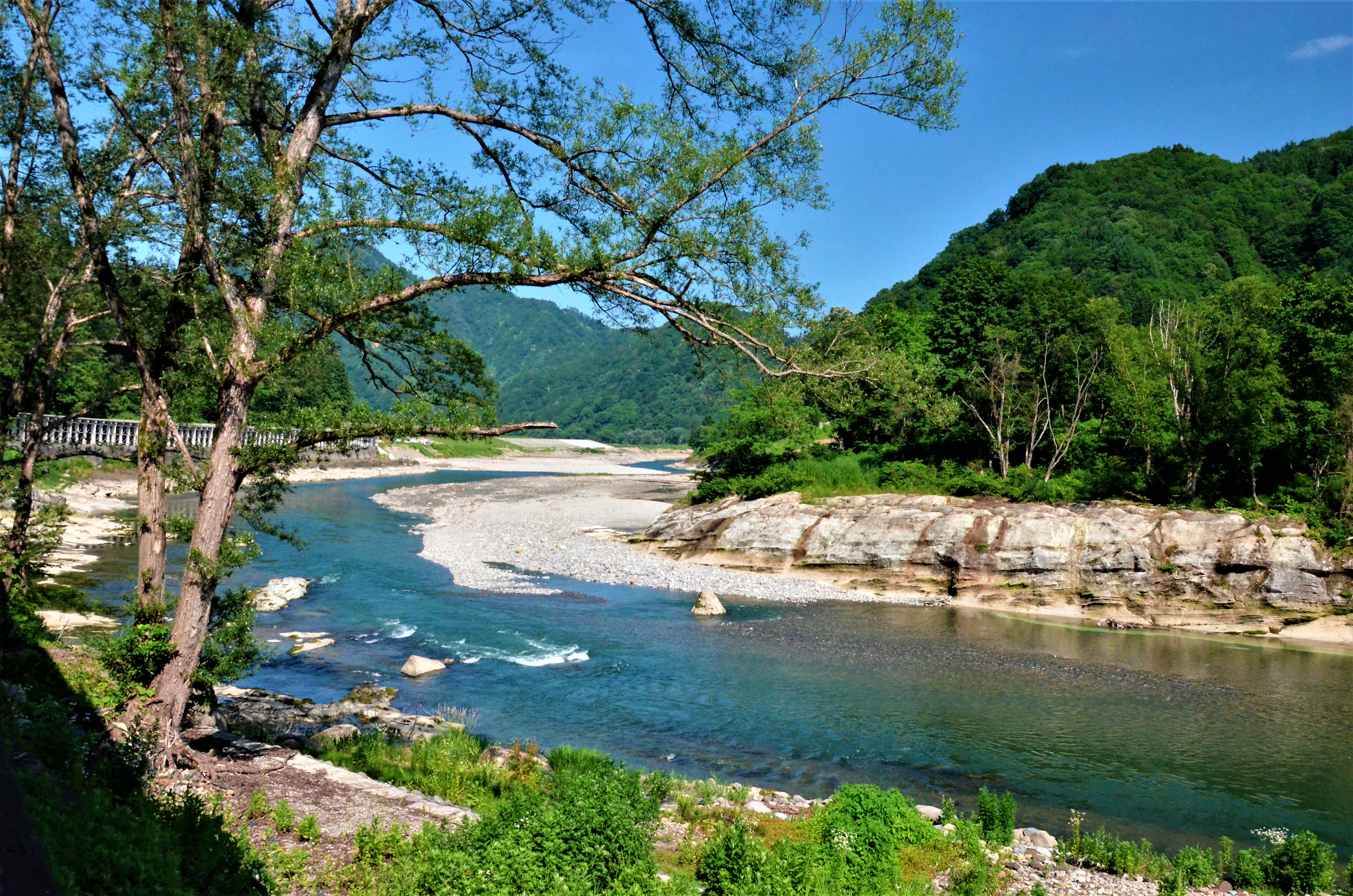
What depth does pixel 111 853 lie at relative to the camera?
4.65 metres

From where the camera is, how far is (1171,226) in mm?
77188

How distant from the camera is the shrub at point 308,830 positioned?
671 centimetres

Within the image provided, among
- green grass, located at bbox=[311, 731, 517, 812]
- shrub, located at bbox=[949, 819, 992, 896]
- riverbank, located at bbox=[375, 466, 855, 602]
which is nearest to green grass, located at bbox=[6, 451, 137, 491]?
green grass, located at bbox=[311, 731, 517, 812]

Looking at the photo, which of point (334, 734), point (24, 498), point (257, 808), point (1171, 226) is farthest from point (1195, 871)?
point (1171, 226)

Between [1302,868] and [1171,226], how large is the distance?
84101 mm

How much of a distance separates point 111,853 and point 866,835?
656cm

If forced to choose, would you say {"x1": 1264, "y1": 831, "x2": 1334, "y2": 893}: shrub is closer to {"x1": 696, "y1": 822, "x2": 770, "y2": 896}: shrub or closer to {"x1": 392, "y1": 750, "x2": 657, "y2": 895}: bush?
{"x1": 696, "y1": 822, "x2": 770, "y2": 896}: shrub

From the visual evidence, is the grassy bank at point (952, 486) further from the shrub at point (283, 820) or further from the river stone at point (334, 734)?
the shrub at point (283, 820)

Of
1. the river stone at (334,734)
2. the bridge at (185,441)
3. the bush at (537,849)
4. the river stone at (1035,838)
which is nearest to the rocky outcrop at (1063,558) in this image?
the river stone at (1035,838)

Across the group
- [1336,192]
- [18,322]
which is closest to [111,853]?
[18,322]

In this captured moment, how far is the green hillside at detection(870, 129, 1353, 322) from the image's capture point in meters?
65.5

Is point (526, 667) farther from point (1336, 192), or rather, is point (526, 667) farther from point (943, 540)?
point (1336, 192)

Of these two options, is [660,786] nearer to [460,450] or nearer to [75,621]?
[75,621]

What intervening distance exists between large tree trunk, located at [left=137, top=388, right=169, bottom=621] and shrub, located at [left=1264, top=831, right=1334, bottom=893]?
42.4ft
